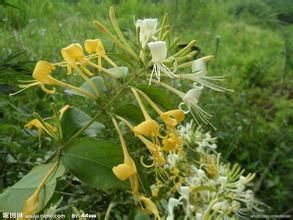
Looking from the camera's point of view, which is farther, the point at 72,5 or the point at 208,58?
the point at 72,5

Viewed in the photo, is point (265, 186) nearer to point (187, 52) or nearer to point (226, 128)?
point (226, 128)

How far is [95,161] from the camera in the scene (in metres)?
0.50

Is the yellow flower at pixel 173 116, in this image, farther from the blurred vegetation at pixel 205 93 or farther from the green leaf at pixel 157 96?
the blurred vegetation at pixel 205 93

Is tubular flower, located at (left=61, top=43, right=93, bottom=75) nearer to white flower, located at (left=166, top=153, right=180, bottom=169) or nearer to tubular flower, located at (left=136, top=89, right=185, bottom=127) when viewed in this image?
tubular flower, located at (left=136, top=89, right=185, bottom=127)

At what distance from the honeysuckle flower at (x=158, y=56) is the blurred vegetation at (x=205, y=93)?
0.25m

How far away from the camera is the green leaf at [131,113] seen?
52 cm

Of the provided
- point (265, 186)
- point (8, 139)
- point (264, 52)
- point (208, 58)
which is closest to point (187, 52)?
point (208, 58)

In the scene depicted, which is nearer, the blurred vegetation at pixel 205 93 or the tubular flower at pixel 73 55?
the tubular flower at pixel 73 55

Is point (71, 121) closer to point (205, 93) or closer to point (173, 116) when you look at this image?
point (173, 116)

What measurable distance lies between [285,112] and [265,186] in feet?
1.81

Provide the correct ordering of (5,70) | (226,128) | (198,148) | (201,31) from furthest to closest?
(201,31)
(226,128)
(198,148)
(5,70)

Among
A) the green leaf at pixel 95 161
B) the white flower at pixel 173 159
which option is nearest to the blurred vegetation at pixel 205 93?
the white flower at pixel 173 159

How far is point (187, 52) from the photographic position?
0.52 metres

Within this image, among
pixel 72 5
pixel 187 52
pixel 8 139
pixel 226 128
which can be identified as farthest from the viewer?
pixel 72 5
